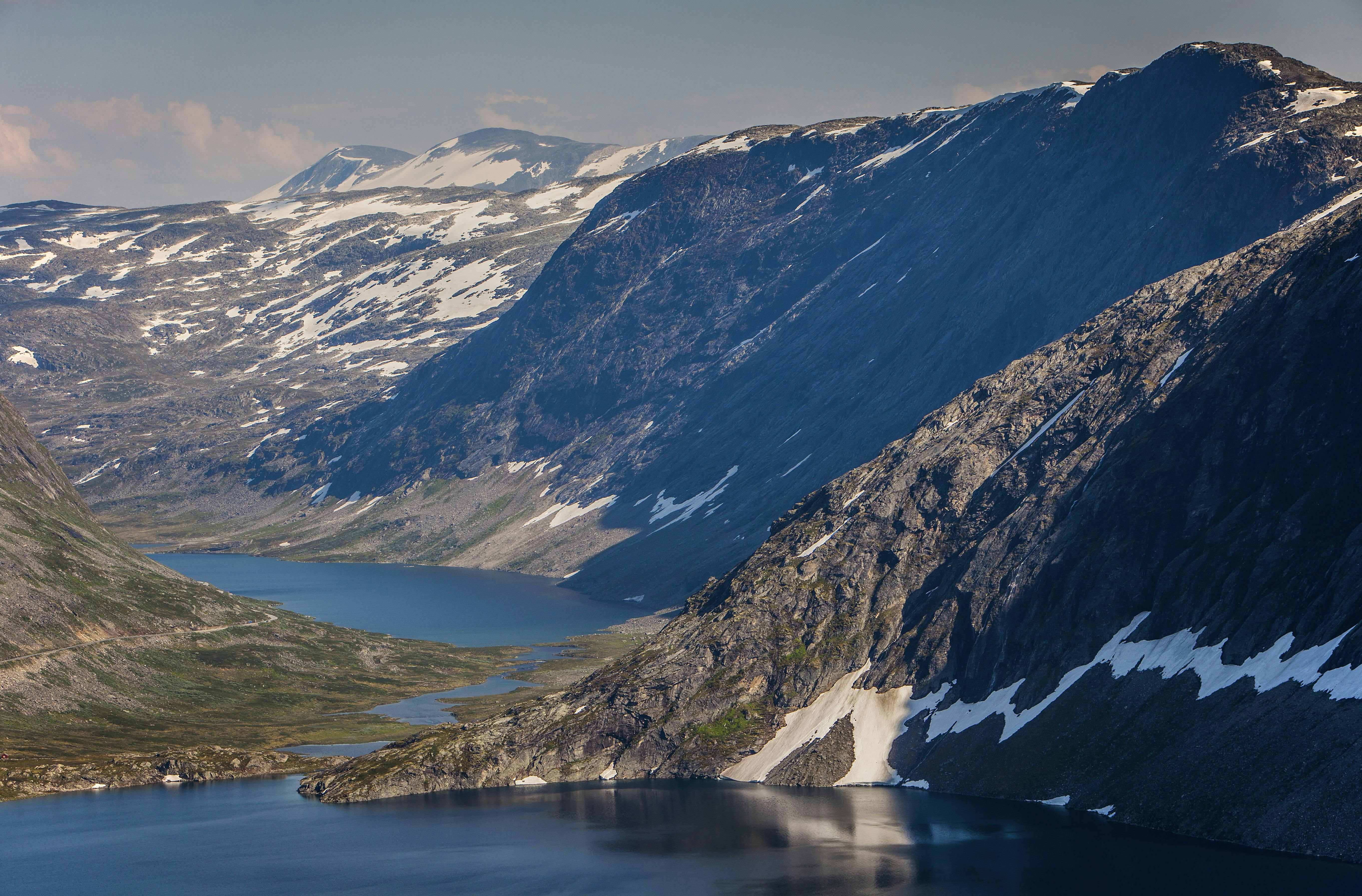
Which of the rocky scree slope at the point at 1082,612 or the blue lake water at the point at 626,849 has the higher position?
the rocky scree slope at the point at 1082,612

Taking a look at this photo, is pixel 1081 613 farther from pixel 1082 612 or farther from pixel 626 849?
pixel 626 849

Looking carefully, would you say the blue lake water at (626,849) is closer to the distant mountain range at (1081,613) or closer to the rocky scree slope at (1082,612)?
the distant mountain range at (1081,613)

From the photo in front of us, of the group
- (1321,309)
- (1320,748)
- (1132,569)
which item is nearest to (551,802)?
(1132,569)

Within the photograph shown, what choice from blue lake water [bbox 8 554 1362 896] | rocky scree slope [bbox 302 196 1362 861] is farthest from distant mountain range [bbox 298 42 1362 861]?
blue lake water [bbox 8 554 1362 896]

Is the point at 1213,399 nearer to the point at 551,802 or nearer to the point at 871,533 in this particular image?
the point at 871,533

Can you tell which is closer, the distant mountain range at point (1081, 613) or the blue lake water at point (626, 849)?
the blue lake water at point (626, 849)

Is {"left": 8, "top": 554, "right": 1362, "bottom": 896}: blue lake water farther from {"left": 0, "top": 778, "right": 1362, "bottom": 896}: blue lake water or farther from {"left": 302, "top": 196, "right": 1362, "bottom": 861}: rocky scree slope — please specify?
{"left": 302, "top": 196, "right": 1362, "bottom": 861}: rocky scree slope

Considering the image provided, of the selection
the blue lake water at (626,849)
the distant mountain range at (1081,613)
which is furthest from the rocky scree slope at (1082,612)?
the blue lake water at (626,849)
